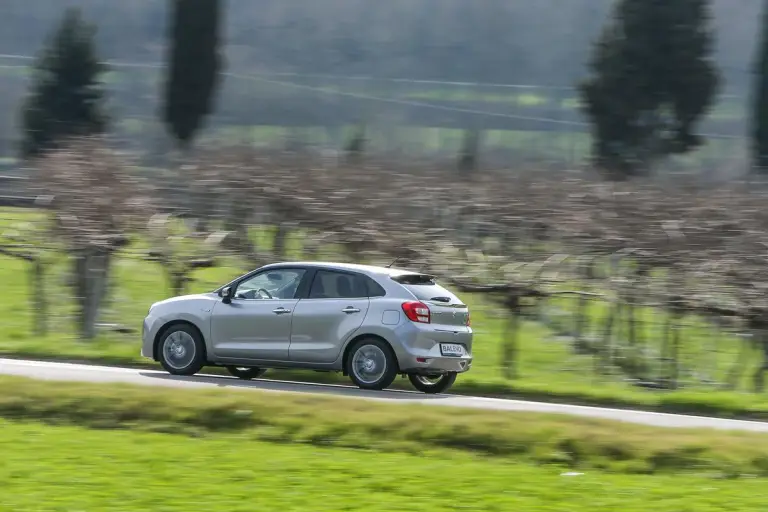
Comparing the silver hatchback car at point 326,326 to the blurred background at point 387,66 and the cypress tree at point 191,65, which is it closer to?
the cypress tree at point 191,65

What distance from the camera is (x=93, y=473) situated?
31.9 ft

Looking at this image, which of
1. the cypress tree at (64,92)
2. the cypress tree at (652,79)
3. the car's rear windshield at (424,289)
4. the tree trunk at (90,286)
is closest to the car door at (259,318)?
the car's rear windshield at (424,289)

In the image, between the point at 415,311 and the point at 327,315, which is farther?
the point at 327,315

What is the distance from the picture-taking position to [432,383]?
1745 cm

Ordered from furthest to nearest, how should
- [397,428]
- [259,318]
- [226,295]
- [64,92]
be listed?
1. [64,92]
2. [226,295]
3. [259,318]
4. [397,428]

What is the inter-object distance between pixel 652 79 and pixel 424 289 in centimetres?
2265

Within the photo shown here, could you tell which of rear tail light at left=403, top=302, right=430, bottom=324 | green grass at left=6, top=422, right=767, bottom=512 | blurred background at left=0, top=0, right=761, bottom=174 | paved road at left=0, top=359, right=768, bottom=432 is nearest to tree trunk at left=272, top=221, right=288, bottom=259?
paved road at left=0, top=359, right=768, bottom=432

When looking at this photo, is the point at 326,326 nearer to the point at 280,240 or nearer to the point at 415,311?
the point at 415,311

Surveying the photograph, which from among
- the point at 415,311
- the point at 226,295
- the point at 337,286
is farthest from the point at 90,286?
the point at 415,311

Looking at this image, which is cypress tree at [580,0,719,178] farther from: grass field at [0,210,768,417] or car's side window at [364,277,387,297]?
car's side window at [364,277,387,297]

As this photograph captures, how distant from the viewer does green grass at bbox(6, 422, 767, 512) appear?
8.92 meters

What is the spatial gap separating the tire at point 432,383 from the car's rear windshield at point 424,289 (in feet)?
3.49

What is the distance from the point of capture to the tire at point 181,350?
1728cm

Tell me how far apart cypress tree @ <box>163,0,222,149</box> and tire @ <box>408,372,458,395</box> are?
23.9 m
